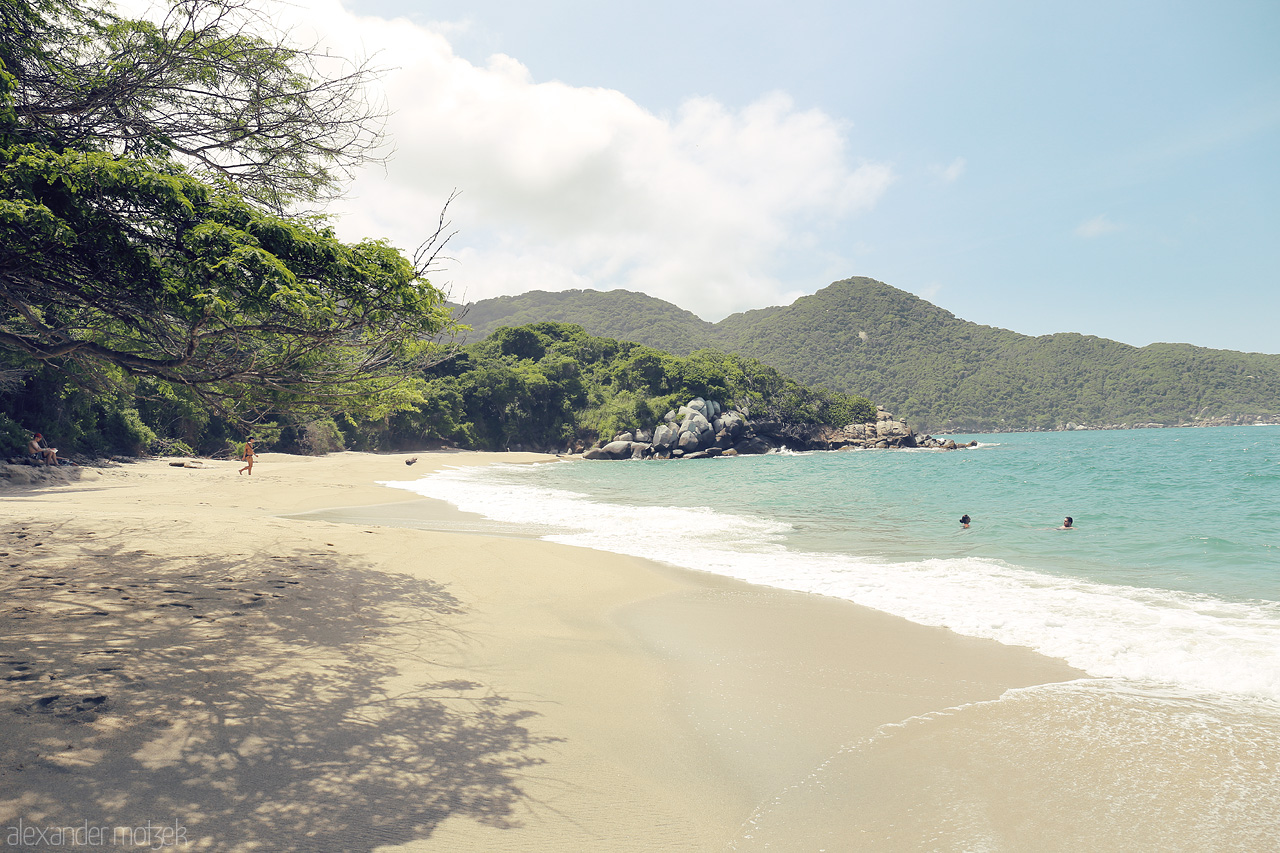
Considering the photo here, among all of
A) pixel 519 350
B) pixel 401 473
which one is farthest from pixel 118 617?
pixel 519 350

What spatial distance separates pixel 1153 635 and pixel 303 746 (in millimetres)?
8434

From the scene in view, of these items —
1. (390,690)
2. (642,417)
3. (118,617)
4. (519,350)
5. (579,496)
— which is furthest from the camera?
(519,350)

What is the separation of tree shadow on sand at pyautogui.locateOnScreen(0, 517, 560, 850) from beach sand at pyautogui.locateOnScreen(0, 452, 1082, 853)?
16 mm

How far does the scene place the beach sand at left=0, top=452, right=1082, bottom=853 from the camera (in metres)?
3.01

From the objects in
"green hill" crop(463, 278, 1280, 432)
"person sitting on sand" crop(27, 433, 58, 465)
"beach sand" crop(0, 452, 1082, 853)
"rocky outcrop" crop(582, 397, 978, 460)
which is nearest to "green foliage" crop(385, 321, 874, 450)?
"rocky outcrop" crop(582, 397, 978, 460)

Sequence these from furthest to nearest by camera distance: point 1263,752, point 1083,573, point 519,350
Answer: point 519,350 < point 1083,573 < point 1263,752

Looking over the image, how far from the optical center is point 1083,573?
9664 millimetres

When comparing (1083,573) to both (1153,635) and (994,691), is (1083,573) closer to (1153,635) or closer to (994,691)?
(1153,635)

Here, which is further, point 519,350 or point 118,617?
point 519,350

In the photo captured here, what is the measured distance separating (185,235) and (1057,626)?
9.67m

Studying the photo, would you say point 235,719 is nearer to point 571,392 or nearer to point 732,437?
point 732,437

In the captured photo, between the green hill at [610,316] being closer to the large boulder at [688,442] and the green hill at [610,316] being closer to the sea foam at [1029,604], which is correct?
the large boulder at [688,442]

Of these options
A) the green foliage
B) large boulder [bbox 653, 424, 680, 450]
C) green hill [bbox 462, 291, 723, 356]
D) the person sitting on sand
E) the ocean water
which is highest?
green hill [bbox 462, 291, 723, 356]

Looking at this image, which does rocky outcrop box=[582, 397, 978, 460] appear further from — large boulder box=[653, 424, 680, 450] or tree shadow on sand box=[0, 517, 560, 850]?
tree shadow on sand box=[0, 517, 560, 850]
